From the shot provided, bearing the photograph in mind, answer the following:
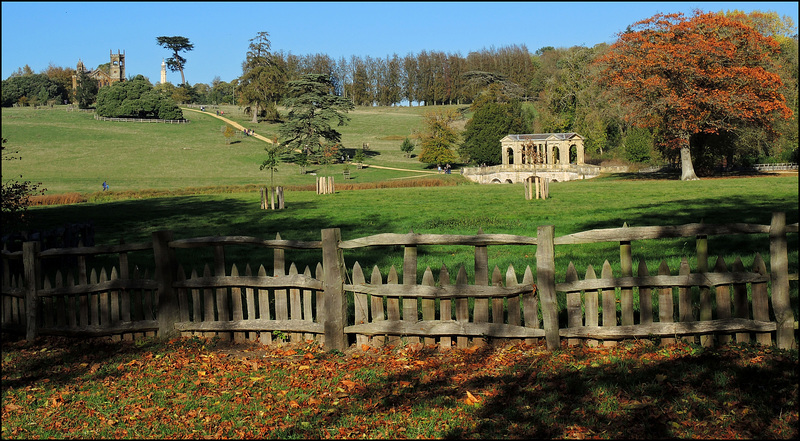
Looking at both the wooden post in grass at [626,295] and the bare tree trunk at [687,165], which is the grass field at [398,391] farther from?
the bare tree trunk at [687,165]

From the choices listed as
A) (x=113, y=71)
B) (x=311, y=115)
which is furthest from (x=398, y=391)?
(x=113, y=71)

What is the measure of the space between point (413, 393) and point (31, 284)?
6202mm

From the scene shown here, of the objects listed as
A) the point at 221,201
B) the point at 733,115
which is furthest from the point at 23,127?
the point at 733,115

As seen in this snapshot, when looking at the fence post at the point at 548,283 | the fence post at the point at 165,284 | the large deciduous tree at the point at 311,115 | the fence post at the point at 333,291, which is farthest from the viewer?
the large deciduous tree at the point at 311,115

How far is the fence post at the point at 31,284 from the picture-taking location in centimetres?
950

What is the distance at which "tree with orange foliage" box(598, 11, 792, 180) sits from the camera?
4678 centimetres

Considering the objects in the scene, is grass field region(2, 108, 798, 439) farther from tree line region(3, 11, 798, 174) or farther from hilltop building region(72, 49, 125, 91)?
hilltop building region(72, 49, 125, 91)

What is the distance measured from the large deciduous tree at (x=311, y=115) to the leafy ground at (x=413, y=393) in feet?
260

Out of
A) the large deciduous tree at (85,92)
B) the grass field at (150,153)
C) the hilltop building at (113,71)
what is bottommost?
the grass field at (150,153)

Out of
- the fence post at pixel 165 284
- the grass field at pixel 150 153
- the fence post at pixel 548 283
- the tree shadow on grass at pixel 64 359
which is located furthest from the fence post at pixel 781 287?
the grass field at pixel 150 153

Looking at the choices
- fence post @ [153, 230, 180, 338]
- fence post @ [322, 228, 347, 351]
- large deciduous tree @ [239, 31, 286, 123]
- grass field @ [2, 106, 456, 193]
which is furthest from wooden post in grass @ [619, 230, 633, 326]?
large deciduous tree @ [239, 31, 286, 123]

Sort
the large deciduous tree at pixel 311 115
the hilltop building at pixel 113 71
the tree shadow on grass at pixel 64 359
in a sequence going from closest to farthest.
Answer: the tree shadow on grass at pixel 64 359
the large deciduous tree at pixel 311 115
the hilltop building at pixel 113 71

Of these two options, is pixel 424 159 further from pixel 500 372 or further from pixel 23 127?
pixel 500 372

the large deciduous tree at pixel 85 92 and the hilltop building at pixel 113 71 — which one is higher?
the hilltop building at pixel 113 71
